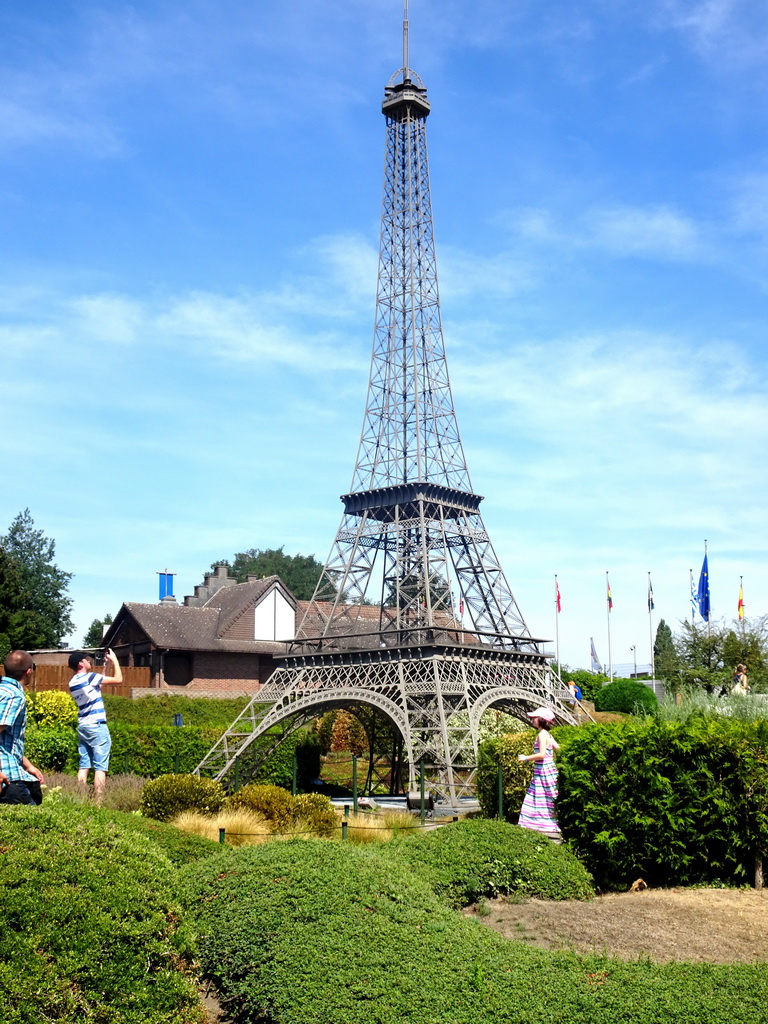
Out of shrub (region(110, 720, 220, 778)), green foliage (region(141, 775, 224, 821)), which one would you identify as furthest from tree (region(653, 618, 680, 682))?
green foliage (region(141, 775, 224, 821))

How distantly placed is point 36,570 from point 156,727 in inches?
1670

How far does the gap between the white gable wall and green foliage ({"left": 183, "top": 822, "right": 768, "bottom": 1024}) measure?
46067mm

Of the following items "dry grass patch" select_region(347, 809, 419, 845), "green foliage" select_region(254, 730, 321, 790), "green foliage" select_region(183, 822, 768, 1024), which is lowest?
"green foliage" select_region(254, 730, 321, 790)

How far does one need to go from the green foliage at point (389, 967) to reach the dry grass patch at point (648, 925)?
100 cm

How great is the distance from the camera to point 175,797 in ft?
55.1

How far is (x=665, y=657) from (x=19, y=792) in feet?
186

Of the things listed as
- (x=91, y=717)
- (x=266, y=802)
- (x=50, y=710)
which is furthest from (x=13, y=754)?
(x=50, y=710)

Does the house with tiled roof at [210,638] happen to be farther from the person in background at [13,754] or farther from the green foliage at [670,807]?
the person in background at [13,754]

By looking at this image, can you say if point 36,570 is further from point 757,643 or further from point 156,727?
point 757,643

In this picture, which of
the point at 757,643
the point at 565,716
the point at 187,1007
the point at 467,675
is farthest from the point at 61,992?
the point at 757,643

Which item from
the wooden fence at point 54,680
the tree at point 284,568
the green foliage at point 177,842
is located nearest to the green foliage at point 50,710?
the wooden fence at point 54,680

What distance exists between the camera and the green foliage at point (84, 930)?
6.11 m

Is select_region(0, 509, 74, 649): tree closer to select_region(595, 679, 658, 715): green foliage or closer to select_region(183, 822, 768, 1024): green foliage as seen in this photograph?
select_region(595, 679, 658, 715): green foliage

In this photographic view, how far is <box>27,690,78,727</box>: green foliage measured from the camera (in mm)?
31656
